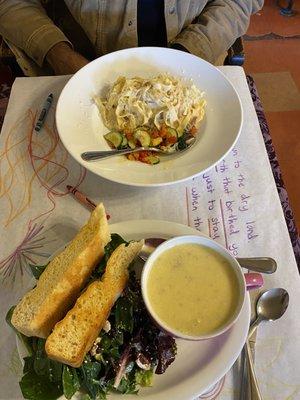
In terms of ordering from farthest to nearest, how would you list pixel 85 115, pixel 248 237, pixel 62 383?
1. pixel 85 115
2. pixel 248 237
3. pixel 62 383

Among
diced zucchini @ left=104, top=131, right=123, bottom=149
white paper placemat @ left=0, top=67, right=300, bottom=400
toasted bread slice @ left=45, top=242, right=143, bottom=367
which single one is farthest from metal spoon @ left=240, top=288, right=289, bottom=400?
diced zucchini @ left=104, top=131, right=123, bottom=149

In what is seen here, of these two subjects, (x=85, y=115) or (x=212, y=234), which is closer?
(x=212, y=234)

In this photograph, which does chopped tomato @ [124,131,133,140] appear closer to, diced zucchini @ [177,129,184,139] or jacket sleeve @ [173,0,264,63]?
diced zucchini @ [177,129,184,139]

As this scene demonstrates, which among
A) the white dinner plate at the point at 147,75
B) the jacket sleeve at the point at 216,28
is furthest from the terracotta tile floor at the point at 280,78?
the white dinner plate at the point at 147,75

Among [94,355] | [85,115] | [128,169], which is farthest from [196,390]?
[85,115]

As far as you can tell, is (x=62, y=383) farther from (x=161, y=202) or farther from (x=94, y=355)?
(x=161, y=202)

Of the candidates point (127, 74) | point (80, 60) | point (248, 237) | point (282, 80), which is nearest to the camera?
point (248, 237)
